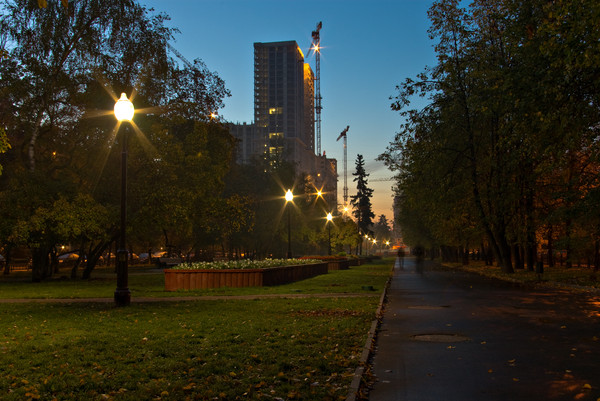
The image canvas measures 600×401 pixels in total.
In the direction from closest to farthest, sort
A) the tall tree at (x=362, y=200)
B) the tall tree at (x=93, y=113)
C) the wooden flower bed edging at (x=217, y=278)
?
the wooden flower bed edging at (x=217, y=278) → the tall tree at (x=93, y=113) → the tall tree at (x=362, y=200)

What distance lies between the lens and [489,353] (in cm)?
816

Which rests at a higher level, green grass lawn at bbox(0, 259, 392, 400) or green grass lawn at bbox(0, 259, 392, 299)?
green grass lawn at bbox(0, 259, 392, 400)

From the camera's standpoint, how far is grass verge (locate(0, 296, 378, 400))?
235 inches

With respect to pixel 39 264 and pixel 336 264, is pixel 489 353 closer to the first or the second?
pixel 39 264

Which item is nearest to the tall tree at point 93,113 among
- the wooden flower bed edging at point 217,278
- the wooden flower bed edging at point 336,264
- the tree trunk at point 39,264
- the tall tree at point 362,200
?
the tree trunk at point 39,264

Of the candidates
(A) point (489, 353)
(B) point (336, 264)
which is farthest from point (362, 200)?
(A) point (489, 353)

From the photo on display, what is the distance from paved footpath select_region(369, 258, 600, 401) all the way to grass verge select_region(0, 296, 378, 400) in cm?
65

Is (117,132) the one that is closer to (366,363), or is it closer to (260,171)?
(366,363)

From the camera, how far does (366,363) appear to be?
291 inches

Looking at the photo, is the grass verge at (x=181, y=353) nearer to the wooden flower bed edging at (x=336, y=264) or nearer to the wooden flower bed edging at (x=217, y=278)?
the wooden flower bed edging at (x=217, y=278)

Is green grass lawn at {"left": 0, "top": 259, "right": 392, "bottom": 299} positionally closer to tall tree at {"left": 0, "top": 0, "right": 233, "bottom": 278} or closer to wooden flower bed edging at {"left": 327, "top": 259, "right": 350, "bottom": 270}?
tall tree at {"left": 0, "top": 0, "right": 233, "bottom": 278}

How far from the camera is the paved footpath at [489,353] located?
19.9 ft

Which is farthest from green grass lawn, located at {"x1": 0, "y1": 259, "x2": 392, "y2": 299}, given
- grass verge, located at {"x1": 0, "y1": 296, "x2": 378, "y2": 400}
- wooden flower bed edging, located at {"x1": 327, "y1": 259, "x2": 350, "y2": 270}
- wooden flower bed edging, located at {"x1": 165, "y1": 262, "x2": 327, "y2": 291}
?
wooden flower bed edging, located at {"x1": 327, "y1": 259, "x2": 350, "y2": 270}

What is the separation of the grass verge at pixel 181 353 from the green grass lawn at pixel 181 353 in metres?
0.01
